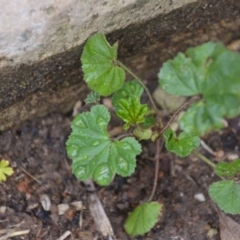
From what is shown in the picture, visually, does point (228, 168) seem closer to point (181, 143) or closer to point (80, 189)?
point (181, 143)

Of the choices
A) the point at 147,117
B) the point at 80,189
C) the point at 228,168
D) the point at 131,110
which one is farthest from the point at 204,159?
the point at 80,189

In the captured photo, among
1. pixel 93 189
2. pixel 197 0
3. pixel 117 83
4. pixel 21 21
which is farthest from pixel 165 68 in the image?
pixel 93 189

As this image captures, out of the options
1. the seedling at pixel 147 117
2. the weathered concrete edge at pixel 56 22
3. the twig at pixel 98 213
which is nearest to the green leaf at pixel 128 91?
the seedling at pixel 147 117

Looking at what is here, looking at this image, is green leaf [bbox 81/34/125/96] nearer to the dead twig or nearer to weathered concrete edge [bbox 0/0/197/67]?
weathered concrete edge [bbox 0/0/197/67]

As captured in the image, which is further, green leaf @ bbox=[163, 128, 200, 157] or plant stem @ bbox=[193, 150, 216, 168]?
plant stem @ bbox=[193, 150, 216, 168]

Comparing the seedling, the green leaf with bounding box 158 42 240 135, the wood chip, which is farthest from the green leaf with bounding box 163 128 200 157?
the wood chip

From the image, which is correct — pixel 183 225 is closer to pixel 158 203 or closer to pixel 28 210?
pixel 158 203
